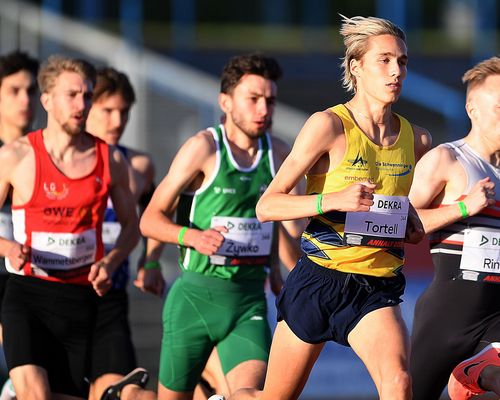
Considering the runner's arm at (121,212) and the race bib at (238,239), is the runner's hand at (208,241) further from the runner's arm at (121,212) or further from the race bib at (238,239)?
the runner's arm at (121,212)

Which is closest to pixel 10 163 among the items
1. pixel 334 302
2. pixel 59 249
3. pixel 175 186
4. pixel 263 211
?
pixel 59 249

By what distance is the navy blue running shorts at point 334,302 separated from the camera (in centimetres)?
579

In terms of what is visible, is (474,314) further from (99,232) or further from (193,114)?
(193,114)

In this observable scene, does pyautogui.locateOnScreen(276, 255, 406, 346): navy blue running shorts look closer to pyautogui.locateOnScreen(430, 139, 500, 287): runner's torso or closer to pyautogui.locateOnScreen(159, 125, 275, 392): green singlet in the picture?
pyautogui.locateOnScreen(430, 139, 500, 287): runner's torso

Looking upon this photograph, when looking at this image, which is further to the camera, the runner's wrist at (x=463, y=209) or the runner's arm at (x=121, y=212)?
the runner's arm at (x=121, y=212)

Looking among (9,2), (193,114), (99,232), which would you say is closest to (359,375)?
(193,114)

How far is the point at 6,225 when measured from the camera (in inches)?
316

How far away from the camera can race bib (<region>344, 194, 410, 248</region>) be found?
5809mm

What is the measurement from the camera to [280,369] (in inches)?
231

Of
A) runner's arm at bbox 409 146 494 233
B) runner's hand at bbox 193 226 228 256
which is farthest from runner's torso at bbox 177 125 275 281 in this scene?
runner's arm at bbox 409 146 494 233

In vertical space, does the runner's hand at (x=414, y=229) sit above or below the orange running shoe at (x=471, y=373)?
above

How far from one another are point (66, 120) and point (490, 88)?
2387 millimetres

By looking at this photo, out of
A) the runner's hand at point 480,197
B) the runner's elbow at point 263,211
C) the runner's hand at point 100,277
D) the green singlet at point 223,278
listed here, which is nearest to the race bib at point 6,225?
the runner's hand at point 100,277

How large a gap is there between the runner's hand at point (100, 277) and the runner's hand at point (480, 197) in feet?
6.74
